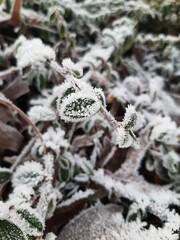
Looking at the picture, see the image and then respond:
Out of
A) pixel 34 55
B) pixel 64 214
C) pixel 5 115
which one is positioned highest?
pixel 34 55

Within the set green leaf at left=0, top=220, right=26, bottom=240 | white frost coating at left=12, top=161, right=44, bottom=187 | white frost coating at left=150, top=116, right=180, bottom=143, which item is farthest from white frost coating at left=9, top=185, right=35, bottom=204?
white frost coating at left=150, top=116, right=180, bottom=143

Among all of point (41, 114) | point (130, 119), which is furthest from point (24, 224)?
point (41, 114)

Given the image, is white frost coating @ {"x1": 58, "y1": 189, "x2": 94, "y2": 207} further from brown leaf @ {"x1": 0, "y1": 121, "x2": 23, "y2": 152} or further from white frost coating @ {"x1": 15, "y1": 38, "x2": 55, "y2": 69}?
white frost coating @ {"x1": 15, "y1": 38, "x2": 55, "y2": 69}

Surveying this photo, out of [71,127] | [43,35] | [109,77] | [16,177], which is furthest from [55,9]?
[16,177]

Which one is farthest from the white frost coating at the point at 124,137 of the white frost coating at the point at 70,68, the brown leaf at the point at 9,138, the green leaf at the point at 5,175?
the brown leaf at the point at 9,138

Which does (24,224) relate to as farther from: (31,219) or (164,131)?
(164,131)

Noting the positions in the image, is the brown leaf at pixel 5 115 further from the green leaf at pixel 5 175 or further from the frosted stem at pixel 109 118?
the frosted stem at pixel 109 118
